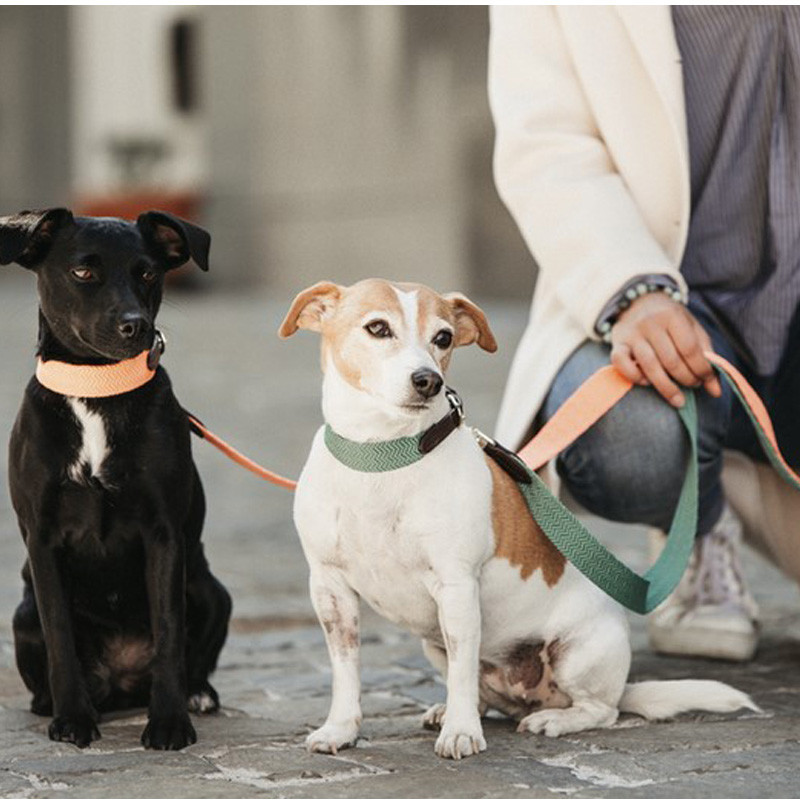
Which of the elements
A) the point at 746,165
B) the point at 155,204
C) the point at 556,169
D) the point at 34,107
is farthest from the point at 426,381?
the point at 34,107

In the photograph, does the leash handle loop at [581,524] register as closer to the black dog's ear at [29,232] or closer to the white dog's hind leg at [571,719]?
the white dog's hind leg at [571,719]

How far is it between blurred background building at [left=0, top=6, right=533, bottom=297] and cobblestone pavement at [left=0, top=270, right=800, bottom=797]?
9.64 m

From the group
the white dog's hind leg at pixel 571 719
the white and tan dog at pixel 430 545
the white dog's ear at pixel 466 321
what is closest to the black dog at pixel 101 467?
the white and tan dog at pixel 430 545

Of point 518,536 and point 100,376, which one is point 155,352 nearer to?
point 100,376

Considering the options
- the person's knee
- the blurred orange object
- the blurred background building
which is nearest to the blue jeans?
the person's knee

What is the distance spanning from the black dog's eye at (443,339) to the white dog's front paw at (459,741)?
0.61 m

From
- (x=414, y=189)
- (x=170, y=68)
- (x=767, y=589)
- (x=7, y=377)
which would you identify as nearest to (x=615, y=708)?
(x=767, y=589)

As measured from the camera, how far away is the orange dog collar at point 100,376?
246cm

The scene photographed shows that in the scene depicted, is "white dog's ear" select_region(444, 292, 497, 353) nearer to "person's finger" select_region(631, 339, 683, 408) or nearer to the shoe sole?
"person's finger" select_region(631, 339, 683, 408)

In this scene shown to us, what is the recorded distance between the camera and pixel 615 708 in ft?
8.55

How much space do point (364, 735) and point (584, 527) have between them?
21.2 inches

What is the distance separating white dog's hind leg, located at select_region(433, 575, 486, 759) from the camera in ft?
7.67

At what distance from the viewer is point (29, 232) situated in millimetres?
2451

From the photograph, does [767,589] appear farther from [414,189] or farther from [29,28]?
[29,28]
